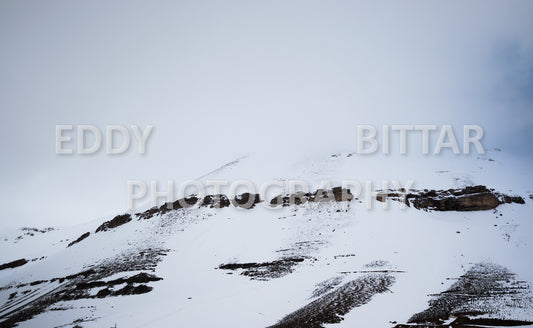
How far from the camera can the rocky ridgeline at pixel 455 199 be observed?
3350cm

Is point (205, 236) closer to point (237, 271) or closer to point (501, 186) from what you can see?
point (237, 271)

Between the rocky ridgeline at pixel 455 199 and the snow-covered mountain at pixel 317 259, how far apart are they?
0.49ft

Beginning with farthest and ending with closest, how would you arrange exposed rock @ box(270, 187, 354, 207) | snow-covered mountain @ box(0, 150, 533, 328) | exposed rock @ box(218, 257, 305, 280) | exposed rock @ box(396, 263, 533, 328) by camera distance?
1. exposed rock @ box(270, 187, 354, 207)
2. exposed rock @ box(218, 257, 305, 280)
3. snow-covered mountain @ box(0, 150, 533, 328)
4. exposed rock @ box(396, 263, 533, 328)

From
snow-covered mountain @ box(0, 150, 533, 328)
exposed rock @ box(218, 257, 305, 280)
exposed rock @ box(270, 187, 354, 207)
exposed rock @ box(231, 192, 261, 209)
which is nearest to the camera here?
snow-covered mountain @ box(0, 150, 533, 328)

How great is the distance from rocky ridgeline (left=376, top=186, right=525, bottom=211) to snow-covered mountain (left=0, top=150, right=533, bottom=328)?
0.49ft

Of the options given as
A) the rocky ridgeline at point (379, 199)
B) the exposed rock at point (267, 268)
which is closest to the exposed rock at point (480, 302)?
the exposed rock at point (267, 268)

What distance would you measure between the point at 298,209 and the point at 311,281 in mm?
16515

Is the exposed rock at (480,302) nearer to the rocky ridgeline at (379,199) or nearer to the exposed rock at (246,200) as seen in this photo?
the rocky ridgeline at (379,199)

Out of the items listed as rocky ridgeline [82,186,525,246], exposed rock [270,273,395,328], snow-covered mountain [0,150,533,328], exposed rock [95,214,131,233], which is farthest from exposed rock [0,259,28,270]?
exposed rock [270,273,395,328]

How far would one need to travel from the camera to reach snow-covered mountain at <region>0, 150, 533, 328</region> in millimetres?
16828

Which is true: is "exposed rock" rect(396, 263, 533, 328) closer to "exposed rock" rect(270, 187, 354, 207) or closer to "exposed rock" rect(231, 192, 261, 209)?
"exposed rock" rect(270, 187, 354, 207)

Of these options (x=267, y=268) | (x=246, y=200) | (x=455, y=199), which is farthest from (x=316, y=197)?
(x=455, y=199)

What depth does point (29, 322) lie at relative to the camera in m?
20.0

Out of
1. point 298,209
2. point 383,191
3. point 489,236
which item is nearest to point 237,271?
point 298,209
